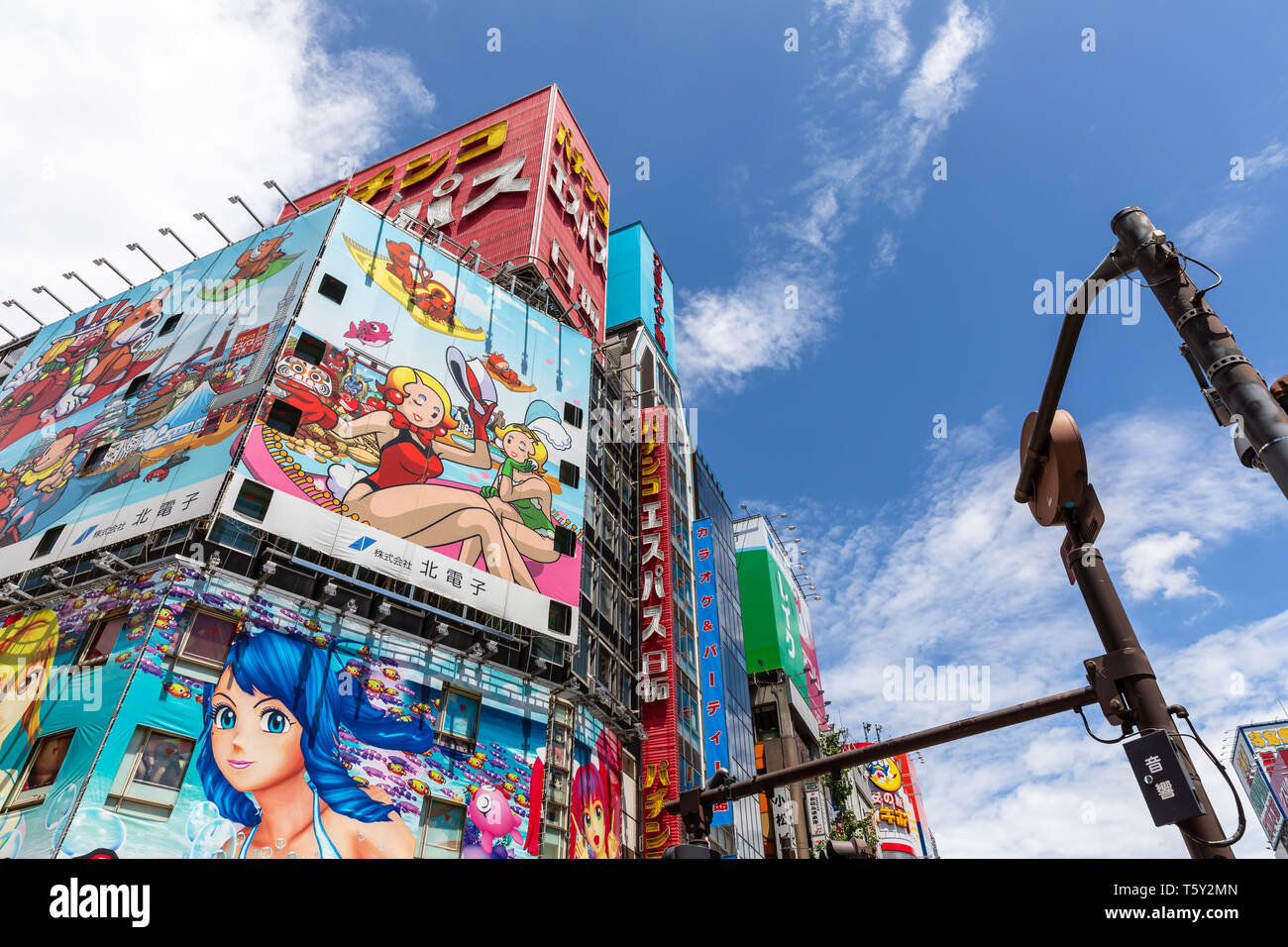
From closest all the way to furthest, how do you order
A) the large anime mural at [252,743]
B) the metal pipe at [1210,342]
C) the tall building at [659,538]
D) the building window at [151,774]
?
the metal pipe at [1210,342] < the building window at [151,774] < the large anime mural at [252,743] < the tall building at [659,538]

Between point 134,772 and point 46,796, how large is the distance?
2306mm

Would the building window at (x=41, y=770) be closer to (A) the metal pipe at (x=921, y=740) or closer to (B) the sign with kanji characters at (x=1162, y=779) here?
(A) the metal pipe at (x=921, y=740)

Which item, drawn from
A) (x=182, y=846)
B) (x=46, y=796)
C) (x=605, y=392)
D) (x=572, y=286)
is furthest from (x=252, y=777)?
(x=572, y=286)

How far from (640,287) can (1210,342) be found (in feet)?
192

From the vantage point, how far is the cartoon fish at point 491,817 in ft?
78.0

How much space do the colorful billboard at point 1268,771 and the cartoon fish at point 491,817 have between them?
470ft

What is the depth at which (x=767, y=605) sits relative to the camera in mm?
65750

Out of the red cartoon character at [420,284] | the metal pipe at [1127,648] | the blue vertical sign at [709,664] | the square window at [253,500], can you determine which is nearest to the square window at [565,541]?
the red cartoon character at [420,284]

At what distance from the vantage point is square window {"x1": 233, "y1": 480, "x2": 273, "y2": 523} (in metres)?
24.2

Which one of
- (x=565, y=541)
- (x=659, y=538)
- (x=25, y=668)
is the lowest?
(x=25, y=668)

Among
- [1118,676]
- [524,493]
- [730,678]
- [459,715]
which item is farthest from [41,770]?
Answer: [730,678]

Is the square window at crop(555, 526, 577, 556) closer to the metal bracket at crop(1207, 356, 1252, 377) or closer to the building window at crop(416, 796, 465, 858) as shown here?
the building window at crop(416, 796, 465, 858)

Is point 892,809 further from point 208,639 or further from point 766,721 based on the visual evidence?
point 208,639
